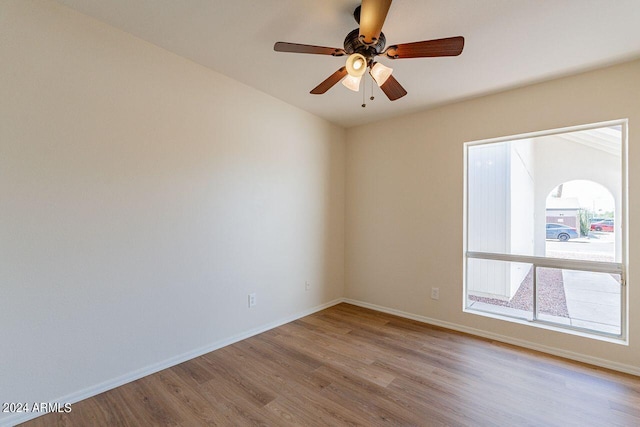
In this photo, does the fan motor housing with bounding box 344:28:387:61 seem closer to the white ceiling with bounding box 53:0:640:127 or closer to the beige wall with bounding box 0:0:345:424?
the white ceiling with bounding box 53:0:640:127

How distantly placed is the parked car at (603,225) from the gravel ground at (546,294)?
49 centimetres

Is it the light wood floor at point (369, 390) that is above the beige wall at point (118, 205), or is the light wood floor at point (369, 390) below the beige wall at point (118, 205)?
below

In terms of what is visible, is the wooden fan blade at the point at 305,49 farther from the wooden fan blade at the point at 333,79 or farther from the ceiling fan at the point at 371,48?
the wooden fan blade at the point at 333,79

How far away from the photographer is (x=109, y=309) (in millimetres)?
1984

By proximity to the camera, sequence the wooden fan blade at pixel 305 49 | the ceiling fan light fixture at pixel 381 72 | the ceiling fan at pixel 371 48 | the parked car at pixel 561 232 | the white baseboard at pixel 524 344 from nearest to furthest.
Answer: the ceiling fan at pixel 371 48 < the wooden fan blade at pixel 305 49 < the ceiling fan light fixture at pixel 381 72 < the white baseboard at pixel 524 344 < the parked car at pixel 561 232

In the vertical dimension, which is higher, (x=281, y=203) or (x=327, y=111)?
(x=327, y=111)

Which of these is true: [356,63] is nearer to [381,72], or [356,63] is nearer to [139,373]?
[381,72]

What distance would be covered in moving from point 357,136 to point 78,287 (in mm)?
3408

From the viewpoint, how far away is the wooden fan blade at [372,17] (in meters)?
1.32

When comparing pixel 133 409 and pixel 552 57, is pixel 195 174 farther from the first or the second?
pixel 552 57

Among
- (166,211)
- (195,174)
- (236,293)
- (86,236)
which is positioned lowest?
(236,293)

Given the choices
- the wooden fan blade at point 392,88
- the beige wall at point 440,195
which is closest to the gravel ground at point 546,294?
the beige wall at point 440,195

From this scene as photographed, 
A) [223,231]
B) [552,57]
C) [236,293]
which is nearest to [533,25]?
[552,57]

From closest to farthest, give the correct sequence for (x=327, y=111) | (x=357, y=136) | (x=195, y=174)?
(x=195, y=174) → (x=327, y=111) → (x=357, y=136)
